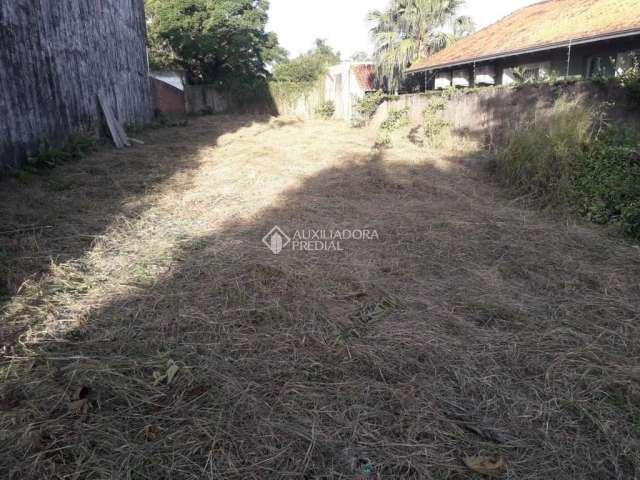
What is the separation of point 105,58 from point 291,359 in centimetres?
941

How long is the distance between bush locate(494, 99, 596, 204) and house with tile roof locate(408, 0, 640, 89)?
267 centimetres

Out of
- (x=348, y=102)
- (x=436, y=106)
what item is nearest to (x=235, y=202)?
(x=436, y=106)

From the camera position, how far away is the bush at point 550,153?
4.44 meters

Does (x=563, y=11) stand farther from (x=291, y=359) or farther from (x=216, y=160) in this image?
(x=291, y=359)

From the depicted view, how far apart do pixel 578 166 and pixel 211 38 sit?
2117 cm

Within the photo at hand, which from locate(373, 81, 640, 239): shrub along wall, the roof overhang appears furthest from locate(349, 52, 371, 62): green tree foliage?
locate(373, 81, 640, 239): shrub along wall

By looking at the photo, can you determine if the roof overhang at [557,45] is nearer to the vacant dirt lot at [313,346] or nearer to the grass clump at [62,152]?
the vacant dirt lot at [313,346]

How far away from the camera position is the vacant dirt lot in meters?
1.46

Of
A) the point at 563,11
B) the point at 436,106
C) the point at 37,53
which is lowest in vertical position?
the point at 436,106

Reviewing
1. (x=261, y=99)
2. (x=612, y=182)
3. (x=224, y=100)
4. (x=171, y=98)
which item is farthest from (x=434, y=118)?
(x=171, y=98)

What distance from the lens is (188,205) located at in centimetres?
444

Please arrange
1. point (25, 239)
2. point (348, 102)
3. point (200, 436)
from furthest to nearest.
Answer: point (348, 102), point (25, 239), point (200, 436)

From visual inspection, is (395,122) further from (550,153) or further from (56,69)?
(56,69)

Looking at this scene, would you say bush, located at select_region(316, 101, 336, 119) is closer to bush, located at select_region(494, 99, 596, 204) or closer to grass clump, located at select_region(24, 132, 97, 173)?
grass clump, located at select_region(24, 132, 97, 173)
